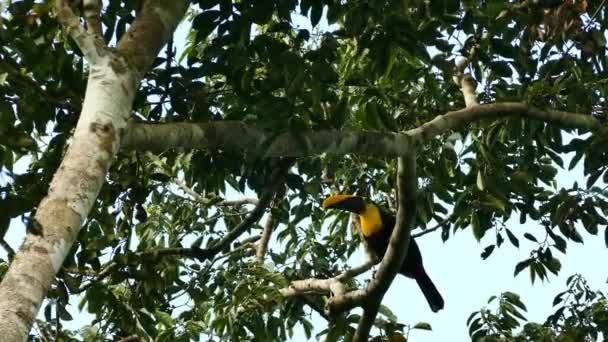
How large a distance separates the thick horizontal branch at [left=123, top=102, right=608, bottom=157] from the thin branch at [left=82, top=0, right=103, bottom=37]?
35 cm

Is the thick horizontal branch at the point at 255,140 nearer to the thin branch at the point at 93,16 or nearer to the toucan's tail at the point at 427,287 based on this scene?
the thin branch at the point at 93,16

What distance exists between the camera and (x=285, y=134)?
378 centimetres

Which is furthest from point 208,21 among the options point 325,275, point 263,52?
point 325,275

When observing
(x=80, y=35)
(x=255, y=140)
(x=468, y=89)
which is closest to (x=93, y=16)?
(x=80, y=35)

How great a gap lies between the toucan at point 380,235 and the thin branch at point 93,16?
2.71m

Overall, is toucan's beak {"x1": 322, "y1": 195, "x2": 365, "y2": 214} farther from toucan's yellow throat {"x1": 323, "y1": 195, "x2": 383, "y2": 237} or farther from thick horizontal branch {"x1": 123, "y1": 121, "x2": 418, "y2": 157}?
thick horizontal branch {"x1": 123, "y1": 121, "x2": 418, "y2": 157}

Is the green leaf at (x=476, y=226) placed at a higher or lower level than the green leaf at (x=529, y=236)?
lower

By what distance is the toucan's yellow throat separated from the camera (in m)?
6.11

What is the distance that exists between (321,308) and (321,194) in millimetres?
1621

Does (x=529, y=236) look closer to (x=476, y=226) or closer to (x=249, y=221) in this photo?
(x=476, y=226)

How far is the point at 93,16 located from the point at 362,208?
299cm

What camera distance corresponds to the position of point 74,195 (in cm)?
283

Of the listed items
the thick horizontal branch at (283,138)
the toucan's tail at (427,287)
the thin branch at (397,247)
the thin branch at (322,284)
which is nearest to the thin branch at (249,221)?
the thin branch at (322,284)

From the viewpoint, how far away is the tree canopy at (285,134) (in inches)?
145
